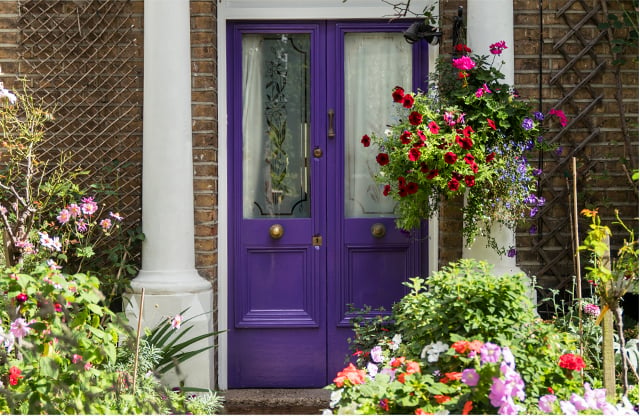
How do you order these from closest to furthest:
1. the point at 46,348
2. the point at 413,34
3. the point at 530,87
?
the point at 46,348
the point at 413,34
the point at 530,87

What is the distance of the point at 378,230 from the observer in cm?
507

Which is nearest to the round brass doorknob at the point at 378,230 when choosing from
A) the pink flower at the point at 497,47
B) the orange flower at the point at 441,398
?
the pink flower at the point at 497,47

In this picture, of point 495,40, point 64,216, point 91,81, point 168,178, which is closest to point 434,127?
point 495,40

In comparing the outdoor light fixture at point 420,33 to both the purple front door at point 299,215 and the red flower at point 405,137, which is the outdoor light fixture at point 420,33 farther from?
the red flower at point 405,137

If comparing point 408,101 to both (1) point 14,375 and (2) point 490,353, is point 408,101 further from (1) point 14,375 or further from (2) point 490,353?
(1) point 14,375

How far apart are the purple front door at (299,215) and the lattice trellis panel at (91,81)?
0.60m

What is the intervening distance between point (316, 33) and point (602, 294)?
2.72 meters

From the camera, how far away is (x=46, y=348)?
2.72 m

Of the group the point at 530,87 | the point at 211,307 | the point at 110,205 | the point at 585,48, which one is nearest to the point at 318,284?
the point at 211,307

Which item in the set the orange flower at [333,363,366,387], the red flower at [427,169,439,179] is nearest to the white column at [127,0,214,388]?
the red flower at [427,169,439,179]

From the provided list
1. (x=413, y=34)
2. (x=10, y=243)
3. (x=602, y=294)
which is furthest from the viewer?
(x=413, y=34)

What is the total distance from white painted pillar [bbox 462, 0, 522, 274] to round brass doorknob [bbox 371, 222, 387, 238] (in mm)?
620

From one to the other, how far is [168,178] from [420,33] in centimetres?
164

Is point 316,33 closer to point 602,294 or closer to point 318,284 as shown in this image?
point 318,284
